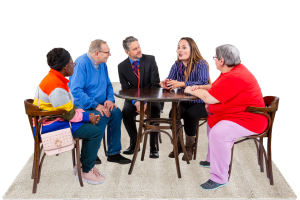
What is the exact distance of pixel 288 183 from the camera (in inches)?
143

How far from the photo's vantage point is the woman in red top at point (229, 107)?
3410 mm

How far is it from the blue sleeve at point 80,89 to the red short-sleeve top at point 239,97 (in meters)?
1.39

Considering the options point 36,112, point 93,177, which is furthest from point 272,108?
point 36,112

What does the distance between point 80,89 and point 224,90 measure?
1.63 m

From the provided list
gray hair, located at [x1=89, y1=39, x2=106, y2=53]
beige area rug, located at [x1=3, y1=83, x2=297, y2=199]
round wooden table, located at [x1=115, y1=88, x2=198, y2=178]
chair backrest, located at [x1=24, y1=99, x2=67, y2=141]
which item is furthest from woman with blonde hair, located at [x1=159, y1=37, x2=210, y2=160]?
chair backrest, located at [x1=24, y1=99, x2=67, y2=141]

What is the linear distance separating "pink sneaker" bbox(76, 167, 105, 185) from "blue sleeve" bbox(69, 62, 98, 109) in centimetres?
75

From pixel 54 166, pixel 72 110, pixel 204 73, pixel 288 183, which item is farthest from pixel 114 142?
pixel 288 183

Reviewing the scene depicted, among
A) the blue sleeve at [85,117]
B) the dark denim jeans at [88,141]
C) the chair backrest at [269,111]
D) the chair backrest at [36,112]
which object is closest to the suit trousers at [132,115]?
the dark denim jeans at [88,141]

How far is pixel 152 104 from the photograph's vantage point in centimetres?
447

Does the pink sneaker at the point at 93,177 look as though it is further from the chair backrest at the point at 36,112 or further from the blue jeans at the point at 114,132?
the chair backrest at the point at 36,112

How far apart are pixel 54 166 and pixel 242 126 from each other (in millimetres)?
2239

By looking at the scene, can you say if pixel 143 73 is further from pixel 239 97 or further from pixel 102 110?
pixel 239 97

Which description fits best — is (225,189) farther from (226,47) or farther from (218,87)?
(226,47)

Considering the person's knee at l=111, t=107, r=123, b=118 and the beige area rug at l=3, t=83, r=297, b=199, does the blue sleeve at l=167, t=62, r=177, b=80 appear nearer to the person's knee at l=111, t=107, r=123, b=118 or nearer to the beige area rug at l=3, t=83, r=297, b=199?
the person's knee at l=111, t=107, r=123, b=118
